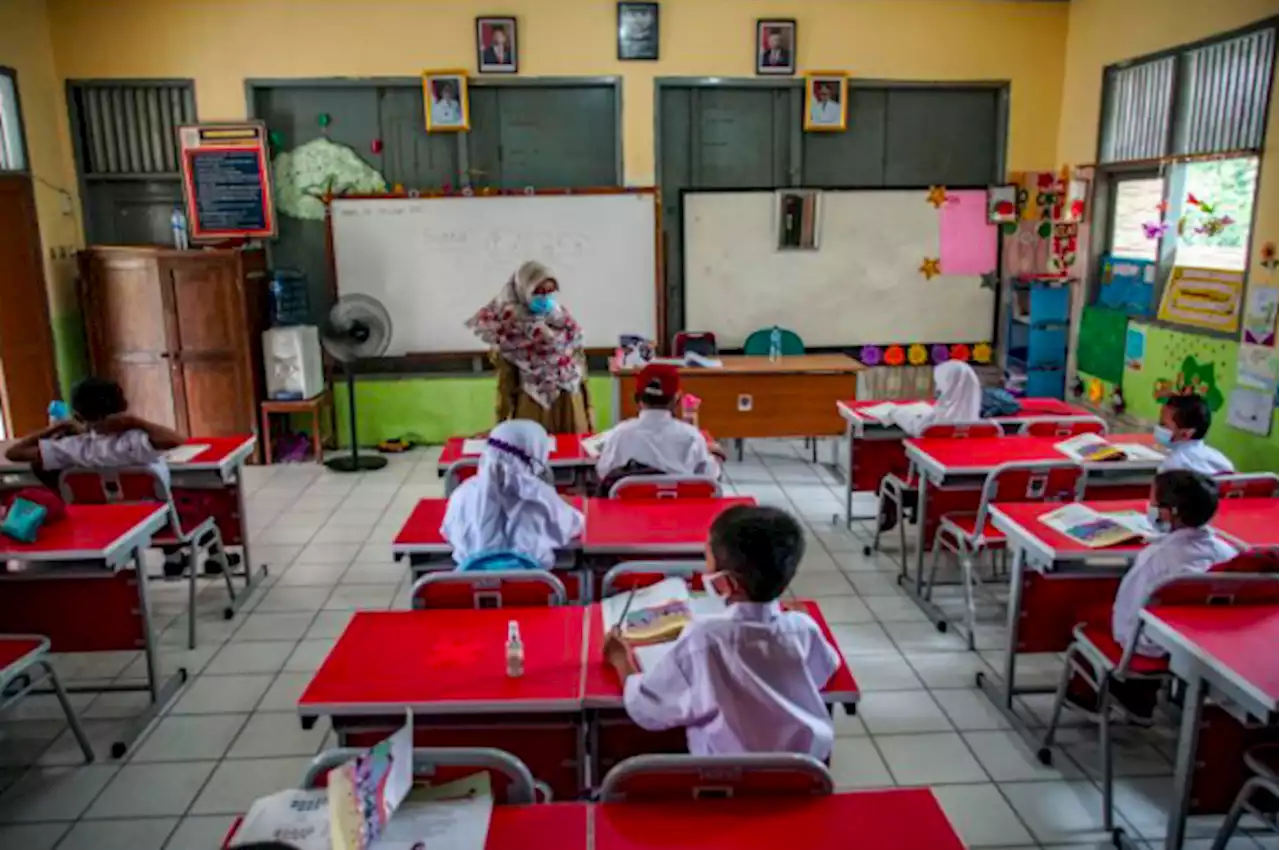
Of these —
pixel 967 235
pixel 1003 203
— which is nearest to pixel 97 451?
pixel 967 235

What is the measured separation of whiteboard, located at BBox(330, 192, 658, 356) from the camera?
7.46m

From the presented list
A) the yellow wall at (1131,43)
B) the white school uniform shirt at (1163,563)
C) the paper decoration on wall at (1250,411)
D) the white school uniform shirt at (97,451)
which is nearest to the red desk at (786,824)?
the white school uniform shirt at (1163,563)

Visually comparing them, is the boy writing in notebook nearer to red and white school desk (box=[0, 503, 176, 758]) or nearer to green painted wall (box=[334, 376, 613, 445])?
red and white school desk (box=[0, 503, 176, 758])

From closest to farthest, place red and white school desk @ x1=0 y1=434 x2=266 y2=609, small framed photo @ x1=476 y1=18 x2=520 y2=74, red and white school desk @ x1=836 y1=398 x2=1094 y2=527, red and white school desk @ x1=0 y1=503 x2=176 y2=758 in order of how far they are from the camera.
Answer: red and white school desk @ x1=0 y1=503 x2=176 y2=758 → red and white school desk @ x1=0 y1=434 x2=266 y2=609 → red and white school desk @ x1=836 y1=398 x2=1094 y2=527 → small framed photo @ x1=476 y1=18 x2=520 y2=74

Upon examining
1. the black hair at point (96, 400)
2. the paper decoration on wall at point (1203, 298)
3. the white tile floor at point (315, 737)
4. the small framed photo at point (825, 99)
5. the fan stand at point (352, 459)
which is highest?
the small framed photo at point (825, 99)

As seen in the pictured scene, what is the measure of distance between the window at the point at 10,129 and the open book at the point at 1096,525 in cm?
697

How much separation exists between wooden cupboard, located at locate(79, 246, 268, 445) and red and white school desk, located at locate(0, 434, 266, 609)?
222 centimetres

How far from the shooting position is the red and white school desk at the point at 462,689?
221 centimetres

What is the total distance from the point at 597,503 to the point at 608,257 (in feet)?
13.9

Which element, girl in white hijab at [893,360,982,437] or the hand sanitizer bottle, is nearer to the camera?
the hand sanitizer bottle

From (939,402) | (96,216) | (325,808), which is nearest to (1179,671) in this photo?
(325,808)

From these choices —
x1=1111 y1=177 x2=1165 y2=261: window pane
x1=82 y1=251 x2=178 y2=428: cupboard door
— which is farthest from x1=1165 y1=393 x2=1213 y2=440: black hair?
x1=82 y1=251 x2=178 y2=428: cupboard door

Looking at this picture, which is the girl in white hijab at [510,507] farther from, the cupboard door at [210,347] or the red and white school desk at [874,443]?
the cupboard door at [210,347]

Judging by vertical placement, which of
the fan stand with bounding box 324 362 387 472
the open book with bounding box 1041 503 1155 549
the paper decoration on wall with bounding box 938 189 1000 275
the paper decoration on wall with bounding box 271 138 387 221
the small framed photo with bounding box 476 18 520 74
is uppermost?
the small framed photo with bounding box 476 18 520 74
